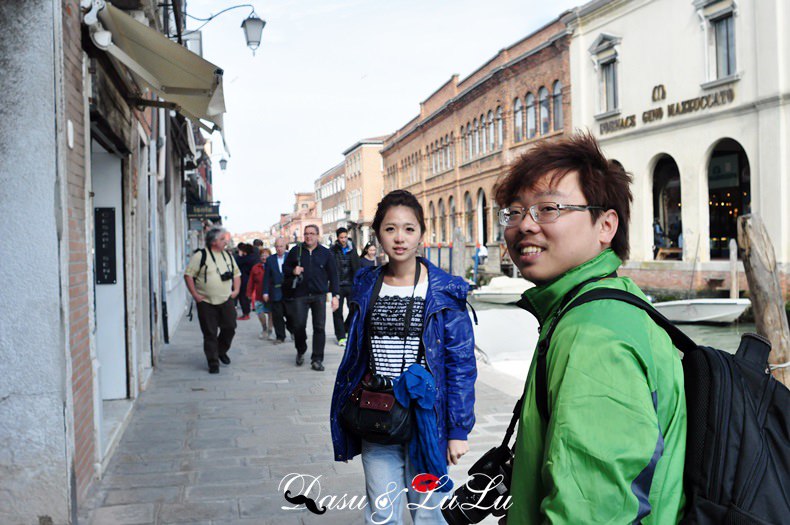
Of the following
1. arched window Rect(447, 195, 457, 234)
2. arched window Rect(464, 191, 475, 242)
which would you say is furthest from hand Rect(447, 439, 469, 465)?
arched window Rect(447, 195, 457, 234)

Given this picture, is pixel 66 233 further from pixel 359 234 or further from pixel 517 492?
pixel 359 234

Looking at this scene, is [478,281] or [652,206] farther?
[478,281]

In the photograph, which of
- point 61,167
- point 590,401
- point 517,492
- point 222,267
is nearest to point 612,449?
point 590,401

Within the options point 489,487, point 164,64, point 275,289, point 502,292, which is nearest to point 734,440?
point 489,487

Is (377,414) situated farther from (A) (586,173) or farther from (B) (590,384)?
(B) (590,384)

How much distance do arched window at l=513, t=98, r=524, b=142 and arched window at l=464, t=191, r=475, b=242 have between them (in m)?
7.29

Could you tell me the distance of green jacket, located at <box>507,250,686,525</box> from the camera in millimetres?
1358

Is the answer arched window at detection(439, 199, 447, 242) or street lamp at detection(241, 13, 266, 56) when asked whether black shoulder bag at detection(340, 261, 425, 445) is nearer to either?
street lamp at detection(241, 13, 266, 56)

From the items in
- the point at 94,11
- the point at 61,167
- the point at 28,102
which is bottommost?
the point at 61,167

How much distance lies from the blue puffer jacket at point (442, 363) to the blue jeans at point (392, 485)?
12 cm

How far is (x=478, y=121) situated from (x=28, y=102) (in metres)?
37.1

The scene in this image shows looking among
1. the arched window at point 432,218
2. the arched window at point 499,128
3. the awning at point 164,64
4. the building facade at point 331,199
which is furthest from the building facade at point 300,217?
the awning at point 164,64

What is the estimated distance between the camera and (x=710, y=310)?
1925 cm

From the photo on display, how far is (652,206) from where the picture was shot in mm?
26641
